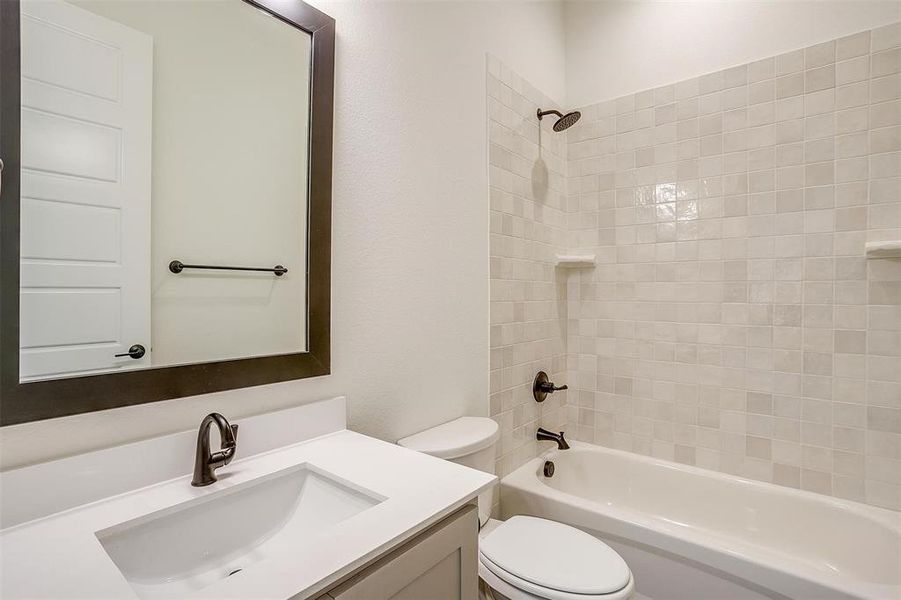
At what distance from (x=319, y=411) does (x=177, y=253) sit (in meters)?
0.51

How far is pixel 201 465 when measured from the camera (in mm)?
883

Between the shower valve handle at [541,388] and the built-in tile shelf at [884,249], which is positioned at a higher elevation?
the built-in tile shelf at [884,249]

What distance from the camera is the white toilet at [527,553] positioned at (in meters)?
1.20

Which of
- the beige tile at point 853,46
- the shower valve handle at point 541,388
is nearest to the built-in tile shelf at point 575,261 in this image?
the shower valve handle at point 541,388

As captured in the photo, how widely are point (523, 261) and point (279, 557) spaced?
163 centimetres

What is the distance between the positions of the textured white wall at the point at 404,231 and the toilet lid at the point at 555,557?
0.44 metres

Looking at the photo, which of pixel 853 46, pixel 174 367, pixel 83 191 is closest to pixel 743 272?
pixel 853 46

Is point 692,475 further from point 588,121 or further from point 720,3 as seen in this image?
point 720,3

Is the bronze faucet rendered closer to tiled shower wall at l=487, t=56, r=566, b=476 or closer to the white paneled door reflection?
the white paneled door reflection

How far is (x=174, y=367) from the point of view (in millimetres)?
930

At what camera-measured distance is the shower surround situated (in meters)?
1.69

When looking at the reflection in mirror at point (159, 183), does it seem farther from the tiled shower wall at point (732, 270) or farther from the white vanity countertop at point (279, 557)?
the tiled shower wall at point (732, 270)

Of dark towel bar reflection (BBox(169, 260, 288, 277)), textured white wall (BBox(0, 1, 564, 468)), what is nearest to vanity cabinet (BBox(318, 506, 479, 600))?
textured white wall (BBox(0, 1, 564, 468))

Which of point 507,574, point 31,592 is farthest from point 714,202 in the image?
point 31,592
